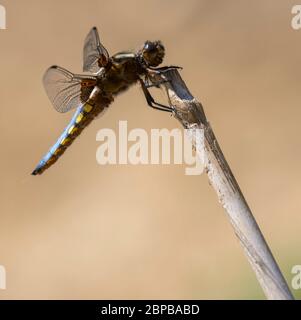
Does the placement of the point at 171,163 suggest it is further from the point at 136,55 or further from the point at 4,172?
the point at 136,55

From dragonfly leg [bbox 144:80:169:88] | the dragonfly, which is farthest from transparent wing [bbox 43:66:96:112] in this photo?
dragonfly leg [bbox 144:80:169:88]

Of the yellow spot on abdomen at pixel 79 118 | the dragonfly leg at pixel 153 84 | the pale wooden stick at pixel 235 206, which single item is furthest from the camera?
the yellow spot on abdomen at pixel 79 118

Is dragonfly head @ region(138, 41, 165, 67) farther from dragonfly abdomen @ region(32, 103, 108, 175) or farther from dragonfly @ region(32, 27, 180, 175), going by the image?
dragonfly abdomen @ region(32, 103, 108, 175)

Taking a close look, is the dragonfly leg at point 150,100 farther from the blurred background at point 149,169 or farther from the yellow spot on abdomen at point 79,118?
the blurred background at point 149,169

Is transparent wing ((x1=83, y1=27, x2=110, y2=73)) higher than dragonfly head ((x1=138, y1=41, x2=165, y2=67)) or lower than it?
higher

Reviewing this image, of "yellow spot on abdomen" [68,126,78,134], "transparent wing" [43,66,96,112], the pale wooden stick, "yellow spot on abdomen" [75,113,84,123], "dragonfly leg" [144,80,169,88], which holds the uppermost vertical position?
"transparent wing" [43,66,96,112]

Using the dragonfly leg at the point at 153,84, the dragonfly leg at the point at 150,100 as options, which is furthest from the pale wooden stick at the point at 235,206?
the dragonfly leg at the point at 150,100
